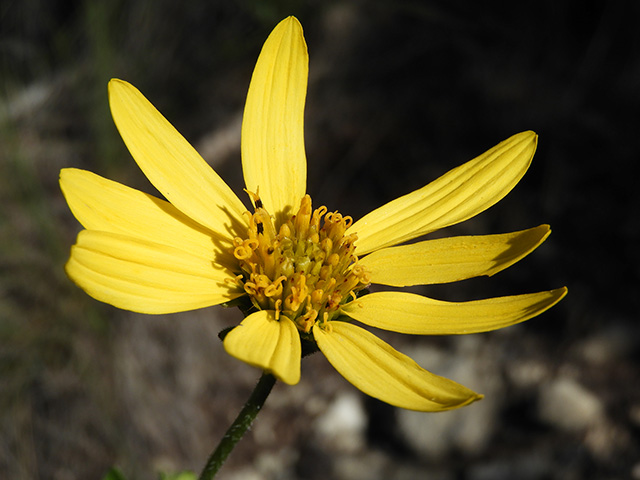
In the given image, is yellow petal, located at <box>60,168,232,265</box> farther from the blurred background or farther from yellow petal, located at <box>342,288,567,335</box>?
the blurred background

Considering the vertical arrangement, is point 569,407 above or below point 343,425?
above

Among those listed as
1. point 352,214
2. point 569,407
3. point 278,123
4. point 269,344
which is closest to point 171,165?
point 278,123

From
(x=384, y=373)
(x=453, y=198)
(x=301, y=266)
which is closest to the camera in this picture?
(x=384, y=373)

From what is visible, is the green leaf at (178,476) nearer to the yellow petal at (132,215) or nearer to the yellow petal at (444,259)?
the yellow petal at (132,215)

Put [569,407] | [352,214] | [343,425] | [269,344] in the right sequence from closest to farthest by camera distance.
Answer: [269,344]
[569,407]
[343,425]
[352,214]

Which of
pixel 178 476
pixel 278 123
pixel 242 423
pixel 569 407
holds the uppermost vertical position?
pixel 278 123

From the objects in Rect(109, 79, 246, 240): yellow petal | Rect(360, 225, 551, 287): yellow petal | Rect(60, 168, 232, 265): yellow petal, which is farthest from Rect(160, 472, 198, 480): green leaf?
Rect(360, 225, 551, 287): yellow petal

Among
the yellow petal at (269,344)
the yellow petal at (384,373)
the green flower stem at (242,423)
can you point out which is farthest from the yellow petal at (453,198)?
the green flower stem at (242,423)

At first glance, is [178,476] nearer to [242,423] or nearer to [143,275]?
[242,423]
